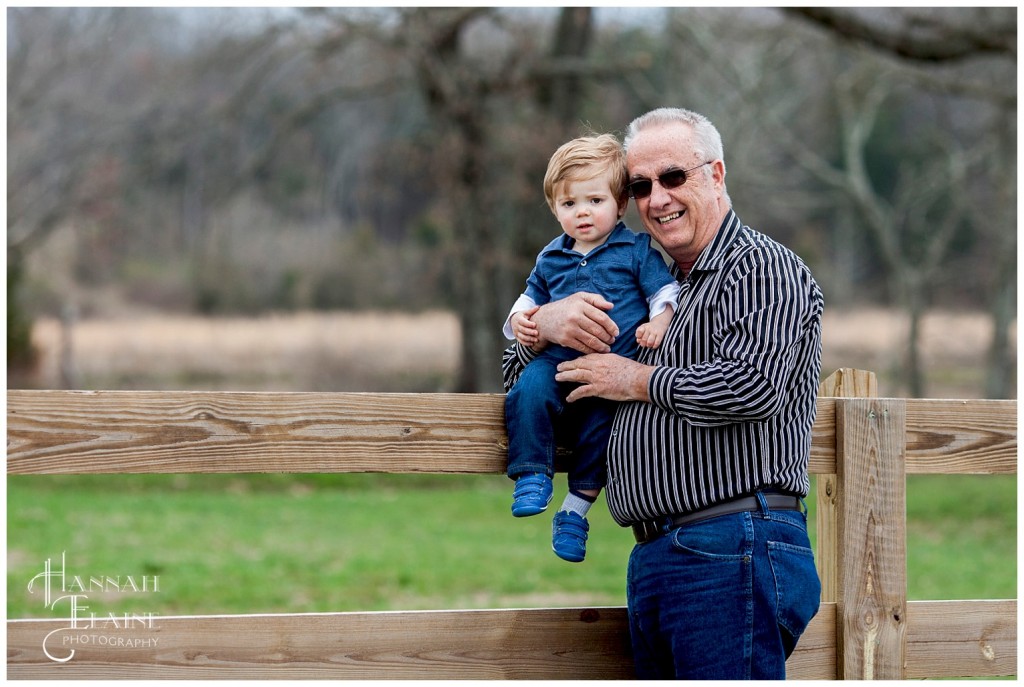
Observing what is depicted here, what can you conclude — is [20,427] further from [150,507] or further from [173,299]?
[173,299]

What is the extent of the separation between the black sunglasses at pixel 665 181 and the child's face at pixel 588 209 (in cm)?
9

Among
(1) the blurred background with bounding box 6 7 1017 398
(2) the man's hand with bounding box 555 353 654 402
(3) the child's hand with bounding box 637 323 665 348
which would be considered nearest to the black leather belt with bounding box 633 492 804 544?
(2) the man's hand with bounding box 555 353 654 402

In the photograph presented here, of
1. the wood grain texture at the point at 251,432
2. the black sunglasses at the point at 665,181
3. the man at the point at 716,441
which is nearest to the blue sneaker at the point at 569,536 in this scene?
the man at the point at 716,441

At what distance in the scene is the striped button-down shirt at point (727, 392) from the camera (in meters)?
2.58

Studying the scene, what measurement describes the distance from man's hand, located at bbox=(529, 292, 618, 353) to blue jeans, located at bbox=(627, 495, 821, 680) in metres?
0.51

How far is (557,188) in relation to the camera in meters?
2.97

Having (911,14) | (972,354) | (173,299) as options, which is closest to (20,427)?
(911,14)

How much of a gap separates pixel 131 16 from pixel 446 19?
939cm

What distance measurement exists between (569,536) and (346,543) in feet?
25.6

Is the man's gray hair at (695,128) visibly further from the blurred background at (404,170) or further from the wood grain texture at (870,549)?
the blurred background at (404,170)

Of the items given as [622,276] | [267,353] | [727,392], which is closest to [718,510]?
[727,392]

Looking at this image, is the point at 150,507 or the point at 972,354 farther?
the point at 972,354

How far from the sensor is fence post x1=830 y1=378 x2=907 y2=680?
124 inches

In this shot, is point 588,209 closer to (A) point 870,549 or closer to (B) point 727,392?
(B) point 727,392
